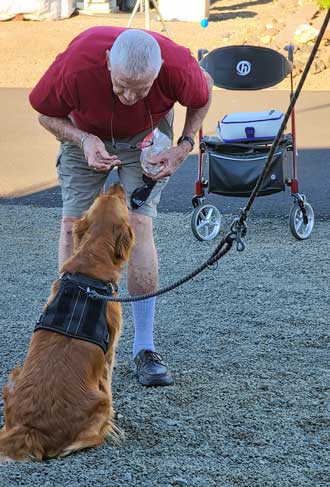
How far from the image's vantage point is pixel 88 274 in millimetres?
4102

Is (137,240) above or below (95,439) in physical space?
above

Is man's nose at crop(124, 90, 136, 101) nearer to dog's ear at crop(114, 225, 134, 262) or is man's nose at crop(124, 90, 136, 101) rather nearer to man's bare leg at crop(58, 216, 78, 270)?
dog's ear at crop(114, 225, 134, 262)

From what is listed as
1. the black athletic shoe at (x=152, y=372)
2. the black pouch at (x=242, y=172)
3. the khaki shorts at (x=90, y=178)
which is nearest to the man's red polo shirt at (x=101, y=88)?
the khaki shorts at (x=90, y=178)

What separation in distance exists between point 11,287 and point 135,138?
227 cm

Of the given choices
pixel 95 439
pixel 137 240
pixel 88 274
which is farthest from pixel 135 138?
pixel 95 439

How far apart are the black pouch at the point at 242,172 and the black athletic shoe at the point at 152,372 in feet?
11.1

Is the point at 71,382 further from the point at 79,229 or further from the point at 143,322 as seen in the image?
the point at 143,322

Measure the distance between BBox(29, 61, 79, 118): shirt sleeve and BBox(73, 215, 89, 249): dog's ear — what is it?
63 centimetres

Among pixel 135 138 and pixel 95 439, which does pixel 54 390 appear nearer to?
pixel 95 439

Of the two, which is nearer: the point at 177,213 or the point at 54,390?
the point at 54,390

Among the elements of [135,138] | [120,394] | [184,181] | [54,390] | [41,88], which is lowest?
[184,181]

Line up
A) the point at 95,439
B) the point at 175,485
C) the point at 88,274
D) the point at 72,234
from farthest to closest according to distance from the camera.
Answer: the point at 72,234 → the point at 88,274 → the point at 95,439 → the point at 175,485

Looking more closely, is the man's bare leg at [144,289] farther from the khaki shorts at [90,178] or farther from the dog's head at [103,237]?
the dog's head at [103,237]

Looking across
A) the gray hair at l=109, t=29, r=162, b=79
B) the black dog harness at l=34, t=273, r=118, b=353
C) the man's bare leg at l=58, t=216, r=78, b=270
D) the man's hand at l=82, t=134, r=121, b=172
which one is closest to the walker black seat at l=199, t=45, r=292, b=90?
the man's bare leg at l=58, t=216, r=78, b=270
